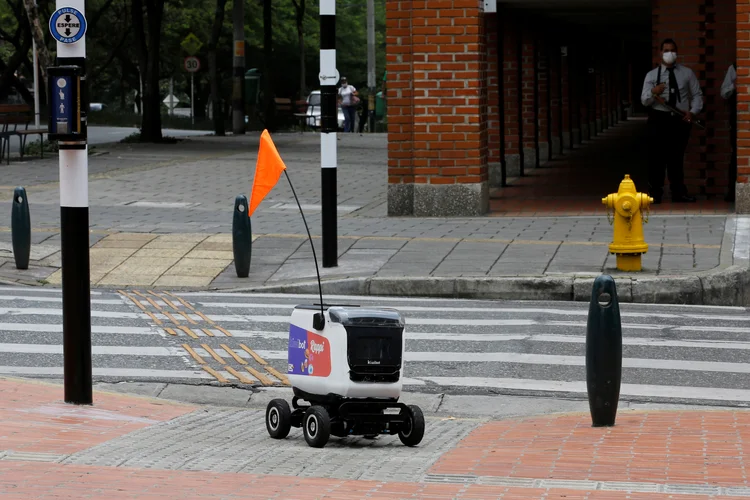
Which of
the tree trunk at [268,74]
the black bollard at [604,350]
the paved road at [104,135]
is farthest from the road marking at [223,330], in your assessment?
the tree trunk at [268,74]

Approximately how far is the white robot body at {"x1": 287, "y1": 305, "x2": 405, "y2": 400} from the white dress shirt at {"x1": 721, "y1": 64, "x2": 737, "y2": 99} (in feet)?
41.3

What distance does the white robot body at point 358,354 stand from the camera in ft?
24.8

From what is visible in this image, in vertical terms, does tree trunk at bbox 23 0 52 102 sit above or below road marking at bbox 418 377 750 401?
above

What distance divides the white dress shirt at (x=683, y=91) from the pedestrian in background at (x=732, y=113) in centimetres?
38

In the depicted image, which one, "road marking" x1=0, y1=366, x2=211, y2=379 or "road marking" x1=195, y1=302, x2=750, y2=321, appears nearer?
"road marking" x1=0, y1=366, x2=211, y2=379

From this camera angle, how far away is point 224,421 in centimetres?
849

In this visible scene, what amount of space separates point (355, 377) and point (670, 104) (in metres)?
12.6

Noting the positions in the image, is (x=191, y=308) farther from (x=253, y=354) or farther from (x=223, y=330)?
(x=253, y=354)

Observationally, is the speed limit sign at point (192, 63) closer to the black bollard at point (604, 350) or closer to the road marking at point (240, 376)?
the road marking at point (240, 376)

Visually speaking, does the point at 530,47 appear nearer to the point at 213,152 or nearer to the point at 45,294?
the point at 213,152

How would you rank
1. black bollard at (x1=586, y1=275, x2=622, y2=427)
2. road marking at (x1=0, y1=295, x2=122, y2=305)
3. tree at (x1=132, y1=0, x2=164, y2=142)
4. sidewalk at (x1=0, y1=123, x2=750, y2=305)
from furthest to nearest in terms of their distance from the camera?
tree at (x1=132, y1=0, x2=164, y2=142)
sidewalk at (x1=0, y1=123, x2=750, y2=305)
road marking at (x1=0, y1=295, x2=122, y2=305)
black bollard at (x1=586, y1=275, x2=622, y2=427)

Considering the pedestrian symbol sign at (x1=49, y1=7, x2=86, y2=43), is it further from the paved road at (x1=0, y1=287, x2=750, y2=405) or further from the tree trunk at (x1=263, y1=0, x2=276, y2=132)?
the tree trunk at (x1=263, y1=0, x2=276, y2=132)

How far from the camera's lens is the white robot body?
7.55 metres

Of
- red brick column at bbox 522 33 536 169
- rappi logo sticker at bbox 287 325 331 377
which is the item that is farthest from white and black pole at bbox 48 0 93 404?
red brick column at bbox 522 33 536 169
